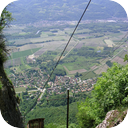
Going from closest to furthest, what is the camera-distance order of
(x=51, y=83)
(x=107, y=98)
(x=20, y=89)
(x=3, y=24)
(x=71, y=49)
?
(x=3, y=24) < (x=107, y=98) < (x=20, y=89) < (x=51, y=83) < (x=71, y=49)

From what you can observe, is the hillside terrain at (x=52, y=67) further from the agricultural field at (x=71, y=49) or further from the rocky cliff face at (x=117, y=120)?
the rocky cliff face at (x=117, y=120)

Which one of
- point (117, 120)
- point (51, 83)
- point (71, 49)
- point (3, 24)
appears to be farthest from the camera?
point (71, 49)

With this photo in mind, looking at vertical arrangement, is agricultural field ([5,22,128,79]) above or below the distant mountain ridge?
below

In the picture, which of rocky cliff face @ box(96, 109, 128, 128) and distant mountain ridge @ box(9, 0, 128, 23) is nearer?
rocky cliff face @ box(96, 109, 128, 128)

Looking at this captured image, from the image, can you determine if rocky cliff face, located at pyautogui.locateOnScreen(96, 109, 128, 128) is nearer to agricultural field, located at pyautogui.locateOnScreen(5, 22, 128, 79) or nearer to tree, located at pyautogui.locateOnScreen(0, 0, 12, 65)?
tree, located at pyautogui.locateOnScreen(0, 0, 12, 65)

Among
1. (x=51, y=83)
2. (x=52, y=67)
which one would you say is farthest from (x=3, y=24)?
(x=52, y=67)

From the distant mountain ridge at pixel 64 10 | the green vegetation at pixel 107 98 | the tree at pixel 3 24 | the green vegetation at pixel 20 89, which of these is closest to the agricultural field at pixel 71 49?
the green vegetation at pixel 20 89

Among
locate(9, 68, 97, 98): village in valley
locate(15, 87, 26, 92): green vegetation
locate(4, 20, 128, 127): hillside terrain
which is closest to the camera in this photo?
locate(4, 20, 128, 127): hillside terrain

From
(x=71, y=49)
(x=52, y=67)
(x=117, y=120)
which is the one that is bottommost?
(x=52, y=67)

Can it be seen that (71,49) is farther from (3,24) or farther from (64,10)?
(64,10)

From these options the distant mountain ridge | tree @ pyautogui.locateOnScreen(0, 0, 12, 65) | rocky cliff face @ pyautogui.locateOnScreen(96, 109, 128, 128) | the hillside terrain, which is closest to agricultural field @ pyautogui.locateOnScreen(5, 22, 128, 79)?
the hillside terrain
